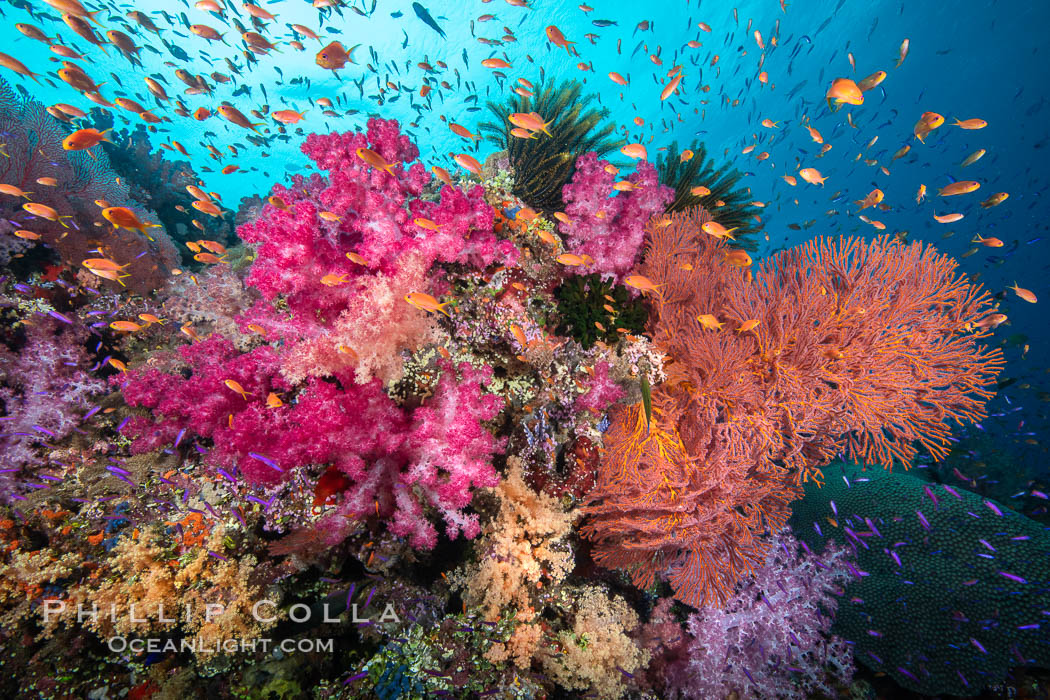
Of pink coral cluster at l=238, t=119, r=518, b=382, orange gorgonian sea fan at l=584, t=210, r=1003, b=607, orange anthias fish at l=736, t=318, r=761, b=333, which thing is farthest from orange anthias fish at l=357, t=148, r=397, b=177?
orange anthias fish at l=736, t=318, r=761, b=333

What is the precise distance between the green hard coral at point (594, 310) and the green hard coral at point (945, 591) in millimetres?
5222

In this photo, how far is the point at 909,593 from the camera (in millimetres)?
5535

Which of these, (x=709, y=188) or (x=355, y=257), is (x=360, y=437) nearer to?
(x=355, y=257)

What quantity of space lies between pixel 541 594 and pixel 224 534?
9.51 feet

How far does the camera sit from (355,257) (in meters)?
3.21

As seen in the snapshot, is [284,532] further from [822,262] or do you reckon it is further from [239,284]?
[822,262]

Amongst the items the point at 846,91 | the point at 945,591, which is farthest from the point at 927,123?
the point at 945,591

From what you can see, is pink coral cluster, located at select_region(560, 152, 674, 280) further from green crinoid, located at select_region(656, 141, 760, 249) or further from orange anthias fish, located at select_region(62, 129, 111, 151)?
orange anthias fish, located at select_region(62, 129, 111, 151)

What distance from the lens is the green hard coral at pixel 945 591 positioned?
499cm

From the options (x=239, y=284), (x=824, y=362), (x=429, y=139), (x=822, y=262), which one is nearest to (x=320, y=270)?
(x=239, y=284)

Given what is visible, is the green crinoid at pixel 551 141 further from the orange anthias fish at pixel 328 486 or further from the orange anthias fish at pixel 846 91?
the orange anthias fish at pixel 328 486

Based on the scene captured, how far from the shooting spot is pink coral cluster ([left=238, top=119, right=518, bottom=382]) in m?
3.21

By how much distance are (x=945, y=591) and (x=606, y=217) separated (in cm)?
708

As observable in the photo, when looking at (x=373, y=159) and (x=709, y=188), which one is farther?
(x=709, y=188)
